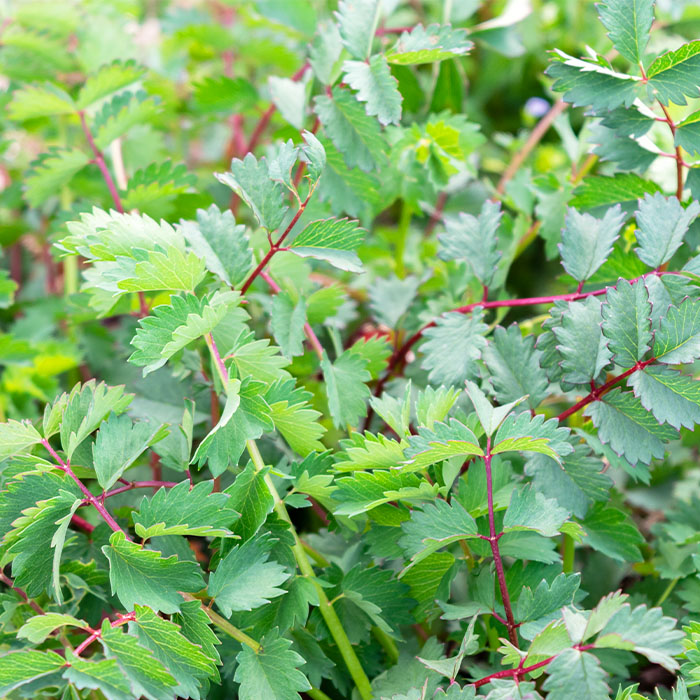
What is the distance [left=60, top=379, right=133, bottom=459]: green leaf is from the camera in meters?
0.58

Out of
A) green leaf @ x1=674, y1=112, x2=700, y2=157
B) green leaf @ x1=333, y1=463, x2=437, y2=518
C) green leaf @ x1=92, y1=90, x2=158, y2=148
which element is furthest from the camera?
green leaf @ x1=92, y1=90, x2=158, y2=148

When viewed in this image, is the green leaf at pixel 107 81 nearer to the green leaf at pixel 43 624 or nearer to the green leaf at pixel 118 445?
the green leaf at pixel 118 445

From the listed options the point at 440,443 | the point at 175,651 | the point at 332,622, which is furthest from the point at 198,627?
the point at 440,443

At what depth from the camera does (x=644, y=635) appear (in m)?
0.46

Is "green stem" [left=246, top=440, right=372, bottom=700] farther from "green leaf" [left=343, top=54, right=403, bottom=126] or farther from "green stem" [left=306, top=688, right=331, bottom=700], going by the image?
"green leaf" [left=343, top=54, right=403, bottom=126]

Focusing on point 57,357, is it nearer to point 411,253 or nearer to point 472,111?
point 411,253

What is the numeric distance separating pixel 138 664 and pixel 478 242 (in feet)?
1.67

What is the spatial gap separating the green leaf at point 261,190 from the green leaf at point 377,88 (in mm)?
137

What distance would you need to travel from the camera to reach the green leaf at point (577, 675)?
1.51 feet

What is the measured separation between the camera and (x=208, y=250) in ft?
2.10

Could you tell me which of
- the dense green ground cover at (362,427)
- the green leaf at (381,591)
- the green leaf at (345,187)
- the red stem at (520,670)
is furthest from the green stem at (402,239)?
the red stem at (520,670)

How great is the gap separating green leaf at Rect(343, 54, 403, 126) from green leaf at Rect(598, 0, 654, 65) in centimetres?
21

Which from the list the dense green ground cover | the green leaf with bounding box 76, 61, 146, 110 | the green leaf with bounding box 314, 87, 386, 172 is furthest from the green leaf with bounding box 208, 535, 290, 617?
the green leaf with bounding box 76, 61, 146, 110

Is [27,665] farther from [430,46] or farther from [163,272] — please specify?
[430,46]
